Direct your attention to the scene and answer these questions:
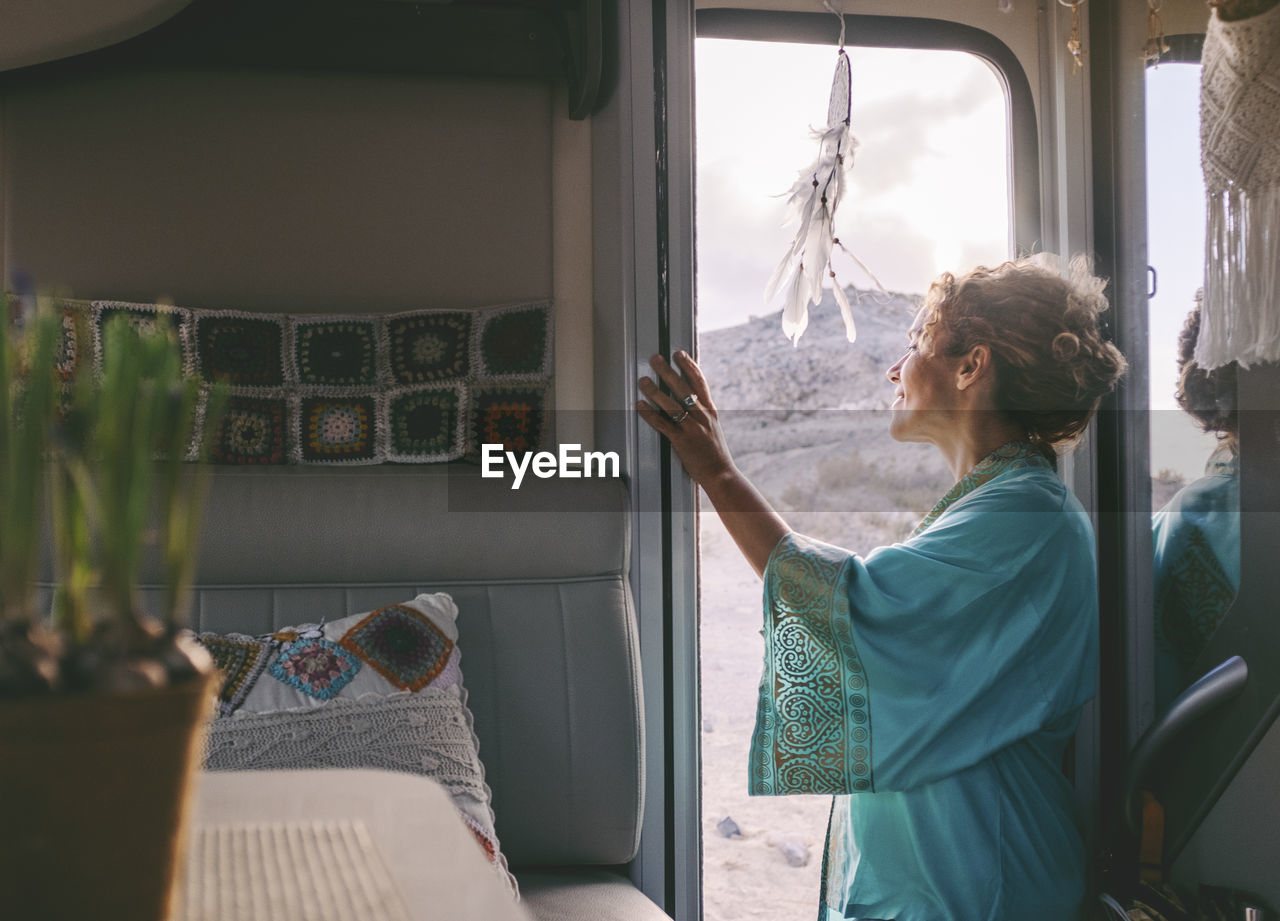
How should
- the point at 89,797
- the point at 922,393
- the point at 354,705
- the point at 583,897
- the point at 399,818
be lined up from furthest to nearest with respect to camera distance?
the point at 922,393 → the point at 583,897 → the point at 354,705 → the point at 399,818 → the point at 89,797

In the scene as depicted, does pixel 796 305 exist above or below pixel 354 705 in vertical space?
above

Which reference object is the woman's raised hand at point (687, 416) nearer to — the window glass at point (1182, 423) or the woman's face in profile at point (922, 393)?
the woman's face in profile at point (922, 393)

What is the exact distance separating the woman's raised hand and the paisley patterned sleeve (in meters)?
0.28

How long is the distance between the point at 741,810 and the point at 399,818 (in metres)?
1.30

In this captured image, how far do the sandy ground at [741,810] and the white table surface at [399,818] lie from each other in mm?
1120

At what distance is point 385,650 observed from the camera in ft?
4.74

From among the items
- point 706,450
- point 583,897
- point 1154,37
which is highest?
point 1154,37

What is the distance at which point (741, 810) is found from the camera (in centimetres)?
186

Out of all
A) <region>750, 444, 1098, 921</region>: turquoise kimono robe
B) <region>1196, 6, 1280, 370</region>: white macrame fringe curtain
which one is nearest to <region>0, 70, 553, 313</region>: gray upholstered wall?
<region>750, 444, 1098, 921</region>: turquoise kimono robe

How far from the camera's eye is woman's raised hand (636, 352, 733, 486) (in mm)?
1716

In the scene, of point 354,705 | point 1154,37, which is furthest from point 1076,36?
point 354,705

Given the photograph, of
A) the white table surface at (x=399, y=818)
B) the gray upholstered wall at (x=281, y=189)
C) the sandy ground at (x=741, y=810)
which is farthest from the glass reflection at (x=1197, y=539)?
the white table surface at (x=399, y=818)

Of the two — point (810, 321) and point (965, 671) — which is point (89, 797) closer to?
point (965, 671)

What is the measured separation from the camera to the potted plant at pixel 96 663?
1.38 feet
